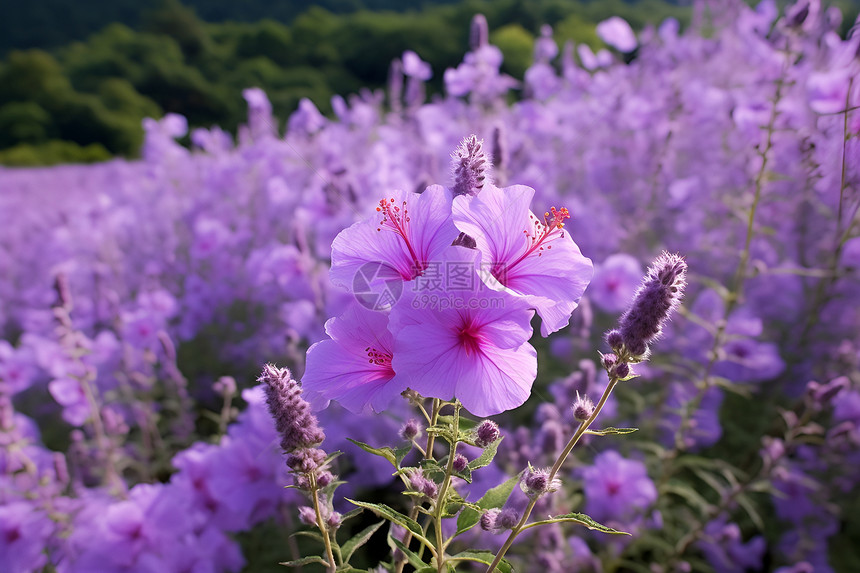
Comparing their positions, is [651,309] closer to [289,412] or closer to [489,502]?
[489,502]

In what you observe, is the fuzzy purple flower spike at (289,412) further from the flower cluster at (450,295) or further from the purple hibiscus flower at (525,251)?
the purple hibiscus flower at (525,251)

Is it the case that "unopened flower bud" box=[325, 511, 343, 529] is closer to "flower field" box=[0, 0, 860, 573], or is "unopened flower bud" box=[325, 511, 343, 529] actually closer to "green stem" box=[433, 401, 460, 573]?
"flower field" box=[0, 0, 860, 573]

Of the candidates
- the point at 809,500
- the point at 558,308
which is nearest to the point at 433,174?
the point at 558,308

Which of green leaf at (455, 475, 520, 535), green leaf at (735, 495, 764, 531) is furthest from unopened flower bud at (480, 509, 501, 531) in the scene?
green leaf at (735, 495, 764, 531)

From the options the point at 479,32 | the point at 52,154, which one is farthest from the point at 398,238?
the point at 52,154

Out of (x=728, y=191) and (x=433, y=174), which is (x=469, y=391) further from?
(x=728, y=191)
